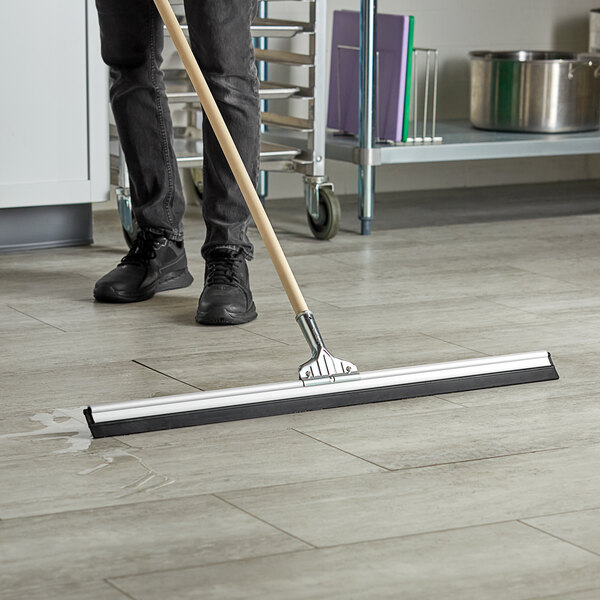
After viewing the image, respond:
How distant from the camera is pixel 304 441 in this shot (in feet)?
4.50

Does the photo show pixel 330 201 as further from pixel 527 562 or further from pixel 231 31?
pixel 527 562

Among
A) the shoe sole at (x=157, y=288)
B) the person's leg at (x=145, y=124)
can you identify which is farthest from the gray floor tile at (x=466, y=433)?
the person's leg at (x=145, y=124)

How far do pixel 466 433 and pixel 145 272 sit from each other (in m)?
0.89

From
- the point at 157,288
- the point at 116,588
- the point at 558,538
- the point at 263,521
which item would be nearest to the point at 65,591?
the point at 116,588

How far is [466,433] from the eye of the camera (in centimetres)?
140

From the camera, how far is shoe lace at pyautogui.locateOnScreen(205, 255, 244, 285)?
6.52 ft

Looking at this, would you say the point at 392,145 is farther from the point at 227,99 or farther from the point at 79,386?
the point at 79,386

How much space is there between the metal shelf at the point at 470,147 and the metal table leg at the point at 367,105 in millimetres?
24

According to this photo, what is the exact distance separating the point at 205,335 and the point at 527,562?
0.93 m

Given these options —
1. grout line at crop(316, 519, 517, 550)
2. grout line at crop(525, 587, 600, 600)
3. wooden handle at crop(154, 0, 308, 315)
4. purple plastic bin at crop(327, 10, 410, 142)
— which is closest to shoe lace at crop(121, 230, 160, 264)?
wooden handle at crop(154, 0, 308, 315)

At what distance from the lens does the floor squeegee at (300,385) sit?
1.38m

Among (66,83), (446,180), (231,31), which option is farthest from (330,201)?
(446,180)

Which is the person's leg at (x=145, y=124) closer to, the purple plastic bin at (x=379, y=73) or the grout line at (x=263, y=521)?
the purple plastic bin at (x=379, y=73)

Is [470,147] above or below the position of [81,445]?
above
